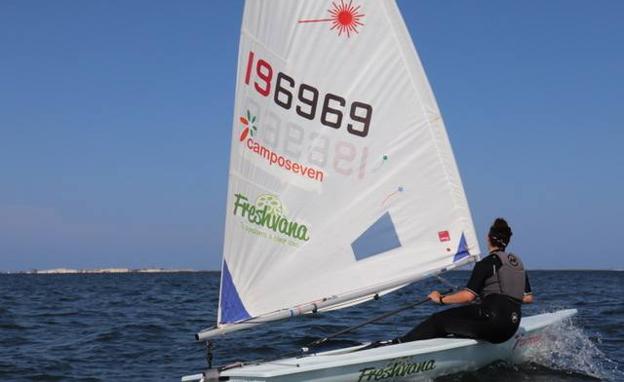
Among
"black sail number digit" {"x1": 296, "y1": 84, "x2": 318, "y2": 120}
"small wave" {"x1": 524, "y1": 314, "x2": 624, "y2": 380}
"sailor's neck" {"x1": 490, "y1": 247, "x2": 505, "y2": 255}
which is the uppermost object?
"black sail number digit" {"x1": 296, "y1": 84, "x2": 318, "y2": 120}

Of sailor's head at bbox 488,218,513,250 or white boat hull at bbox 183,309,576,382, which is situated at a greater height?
sailor's head at bbox 488,218,513,250

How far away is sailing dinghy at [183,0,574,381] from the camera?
702cm

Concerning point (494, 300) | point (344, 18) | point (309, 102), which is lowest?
point (494, 300)

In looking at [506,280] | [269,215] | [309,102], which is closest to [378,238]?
[269,215]

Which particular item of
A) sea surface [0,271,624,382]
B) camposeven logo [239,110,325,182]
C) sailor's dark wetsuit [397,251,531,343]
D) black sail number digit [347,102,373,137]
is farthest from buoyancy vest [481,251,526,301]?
camposeven logo [239,110,325,182]

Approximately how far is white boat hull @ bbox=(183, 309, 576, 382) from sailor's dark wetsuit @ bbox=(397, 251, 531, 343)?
0.16 meters

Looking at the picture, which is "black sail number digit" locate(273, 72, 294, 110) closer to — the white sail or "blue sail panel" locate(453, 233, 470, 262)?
the white sail

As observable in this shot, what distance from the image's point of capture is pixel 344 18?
23.1ft

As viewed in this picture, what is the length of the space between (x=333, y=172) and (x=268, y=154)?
0.69 metres

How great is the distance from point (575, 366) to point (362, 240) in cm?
374

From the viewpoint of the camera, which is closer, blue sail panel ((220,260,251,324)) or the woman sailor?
blue sail panel ((220,260,251,324))

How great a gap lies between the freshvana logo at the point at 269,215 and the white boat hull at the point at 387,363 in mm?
1263

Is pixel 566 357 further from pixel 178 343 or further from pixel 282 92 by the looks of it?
pixel 178 343

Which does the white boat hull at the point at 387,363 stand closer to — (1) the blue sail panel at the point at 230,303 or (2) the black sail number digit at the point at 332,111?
(1) the blue sail panel at the point at 230,303
